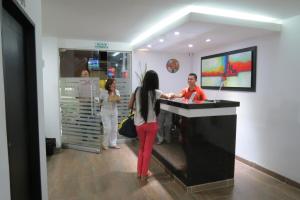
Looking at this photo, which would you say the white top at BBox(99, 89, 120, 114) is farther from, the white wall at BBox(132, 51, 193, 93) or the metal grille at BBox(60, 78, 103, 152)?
the white wall at BBox(132, 51, 193, 93)

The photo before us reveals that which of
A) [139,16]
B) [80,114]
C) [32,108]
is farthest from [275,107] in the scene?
[80,114]

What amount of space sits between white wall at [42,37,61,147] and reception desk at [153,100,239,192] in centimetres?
282

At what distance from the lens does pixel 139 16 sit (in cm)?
310

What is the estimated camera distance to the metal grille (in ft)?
14.8

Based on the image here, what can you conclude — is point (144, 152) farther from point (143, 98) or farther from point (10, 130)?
point (10, 130)

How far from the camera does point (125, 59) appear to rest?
529cm

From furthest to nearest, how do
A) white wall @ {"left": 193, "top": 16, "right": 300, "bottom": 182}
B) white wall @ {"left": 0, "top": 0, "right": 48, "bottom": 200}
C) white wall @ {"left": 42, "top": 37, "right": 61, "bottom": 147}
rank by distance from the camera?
1. white wall @ {"left": 42, "top": 37, "right": 61, "bottom": 147}
2. white wall @ {"left": 193, "top": 16, "right": 300, "bottom": 182}
3. white wall @ {"left": 0, "top": 0, "right": 48, "bottom": 200}

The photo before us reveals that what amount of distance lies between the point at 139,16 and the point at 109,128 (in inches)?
99.1

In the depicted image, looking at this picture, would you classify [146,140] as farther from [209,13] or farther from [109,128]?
[209,13]

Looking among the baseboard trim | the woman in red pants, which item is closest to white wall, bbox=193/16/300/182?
the baseboard trim

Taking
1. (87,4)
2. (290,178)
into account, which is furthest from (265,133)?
(87,4)

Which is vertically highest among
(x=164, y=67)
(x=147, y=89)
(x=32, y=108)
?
(x=164, y=67)

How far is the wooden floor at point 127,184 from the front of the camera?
8.92ft

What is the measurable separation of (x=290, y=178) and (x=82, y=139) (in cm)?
382
